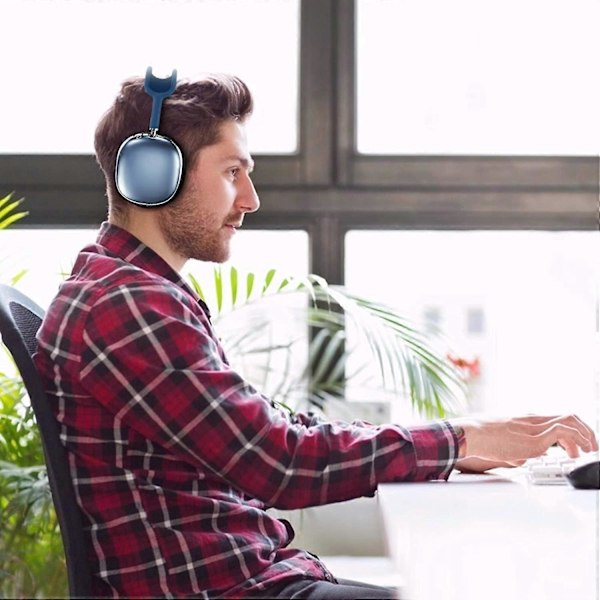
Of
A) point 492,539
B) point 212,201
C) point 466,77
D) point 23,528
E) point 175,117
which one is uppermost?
point 466,77

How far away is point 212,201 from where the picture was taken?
150 centimetres

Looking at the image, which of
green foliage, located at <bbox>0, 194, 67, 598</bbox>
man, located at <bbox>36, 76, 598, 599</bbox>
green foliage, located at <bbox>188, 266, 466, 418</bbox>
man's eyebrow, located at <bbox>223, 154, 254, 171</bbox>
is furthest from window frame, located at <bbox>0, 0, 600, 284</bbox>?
man, located at <bbox>36, 76, 598, 599</bbox>

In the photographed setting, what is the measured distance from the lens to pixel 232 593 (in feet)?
4.08

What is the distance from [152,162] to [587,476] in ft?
A: 2.25

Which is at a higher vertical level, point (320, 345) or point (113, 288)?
point (113, 288)

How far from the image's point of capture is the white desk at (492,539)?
788 mm

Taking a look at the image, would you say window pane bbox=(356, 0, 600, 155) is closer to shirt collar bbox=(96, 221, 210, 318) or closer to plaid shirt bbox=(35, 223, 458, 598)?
shirt collar bbox=(96, 221, 210, 318)

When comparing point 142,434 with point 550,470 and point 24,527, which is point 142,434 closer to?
point 550,470

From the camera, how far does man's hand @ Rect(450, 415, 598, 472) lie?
1326mm

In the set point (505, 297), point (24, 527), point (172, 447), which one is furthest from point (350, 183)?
point (172, 447)

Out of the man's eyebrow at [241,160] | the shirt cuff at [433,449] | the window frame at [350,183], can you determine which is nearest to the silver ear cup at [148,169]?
the man's eyebrow at [241,160]

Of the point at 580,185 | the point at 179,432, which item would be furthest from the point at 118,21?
the point at 179,432

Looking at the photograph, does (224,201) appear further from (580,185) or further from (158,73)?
(580,185)

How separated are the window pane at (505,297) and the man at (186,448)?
144 centimetres
